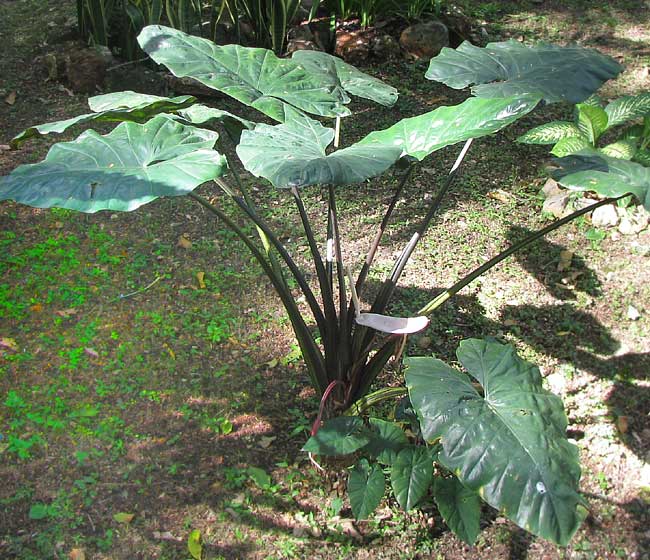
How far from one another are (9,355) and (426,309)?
1.59 meters

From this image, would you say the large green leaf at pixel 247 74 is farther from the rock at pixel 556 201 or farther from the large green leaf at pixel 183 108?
the rock at pixel 556 201

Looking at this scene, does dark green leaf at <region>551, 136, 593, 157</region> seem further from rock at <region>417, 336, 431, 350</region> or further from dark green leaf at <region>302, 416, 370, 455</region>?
dark green leaf at <region>302, 416, 370, 455</region>

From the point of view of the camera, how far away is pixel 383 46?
14.6 feet

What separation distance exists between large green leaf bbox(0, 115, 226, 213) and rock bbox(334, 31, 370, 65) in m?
2.75

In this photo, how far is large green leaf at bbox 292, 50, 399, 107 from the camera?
221 centimetres

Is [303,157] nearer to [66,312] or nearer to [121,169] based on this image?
[121,169]

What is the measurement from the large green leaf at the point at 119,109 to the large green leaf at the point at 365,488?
1211mm

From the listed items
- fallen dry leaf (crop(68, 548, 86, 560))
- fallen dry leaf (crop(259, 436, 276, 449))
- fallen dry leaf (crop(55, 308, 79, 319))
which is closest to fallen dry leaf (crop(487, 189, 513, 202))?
fallen dry leaf (crop(259, 436, 276, 449))

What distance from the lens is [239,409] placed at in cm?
241

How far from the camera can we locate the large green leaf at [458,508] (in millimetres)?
1860

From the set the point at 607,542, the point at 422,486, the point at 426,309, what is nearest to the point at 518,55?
the point at 426,309

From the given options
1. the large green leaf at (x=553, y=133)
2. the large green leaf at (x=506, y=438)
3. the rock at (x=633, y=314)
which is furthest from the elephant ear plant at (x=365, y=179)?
the rock at (x=633, y=314)

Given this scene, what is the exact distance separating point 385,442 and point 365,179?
2.77 feet

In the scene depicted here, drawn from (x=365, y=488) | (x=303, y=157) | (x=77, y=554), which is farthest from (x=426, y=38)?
(x=77, y=554)
